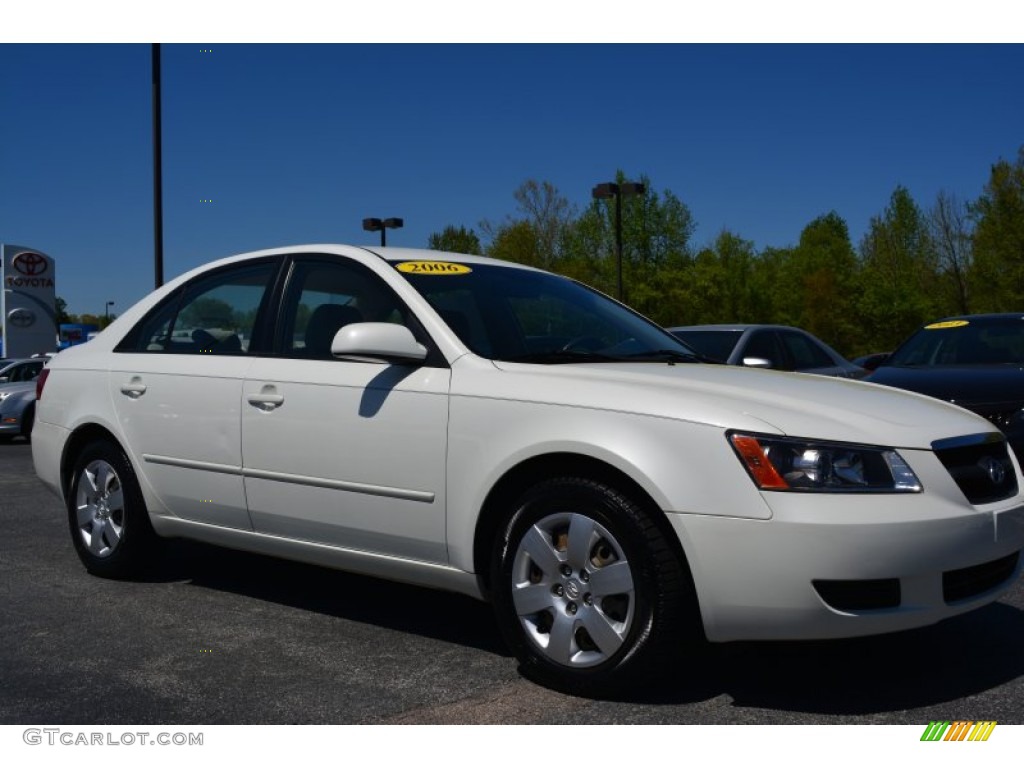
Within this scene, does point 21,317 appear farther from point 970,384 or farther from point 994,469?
point 994,469

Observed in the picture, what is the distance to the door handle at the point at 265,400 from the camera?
4.61m

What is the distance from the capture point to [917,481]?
342 cm

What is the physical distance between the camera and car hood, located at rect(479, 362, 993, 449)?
135 inches

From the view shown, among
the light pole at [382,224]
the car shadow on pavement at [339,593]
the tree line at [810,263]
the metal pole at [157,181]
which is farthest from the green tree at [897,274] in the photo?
the car shadow on pavement at [339,593]

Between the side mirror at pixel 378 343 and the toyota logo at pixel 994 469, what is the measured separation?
2023mm

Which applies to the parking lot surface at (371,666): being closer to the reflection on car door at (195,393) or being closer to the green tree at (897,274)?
the reflection on car door at (195,393)

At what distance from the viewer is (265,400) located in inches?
183

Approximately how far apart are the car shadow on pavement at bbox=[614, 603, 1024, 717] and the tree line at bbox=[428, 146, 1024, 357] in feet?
120

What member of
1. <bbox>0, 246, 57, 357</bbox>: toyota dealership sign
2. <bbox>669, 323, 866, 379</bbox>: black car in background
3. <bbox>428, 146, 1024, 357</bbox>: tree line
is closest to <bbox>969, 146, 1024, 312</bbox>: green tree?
<bbox>428, 146, 1024, 357</bbox>: tree line

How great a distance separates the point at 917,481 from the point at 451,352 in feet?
5.63

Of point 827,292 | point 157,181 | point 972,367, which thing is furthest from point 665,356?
point 827,292

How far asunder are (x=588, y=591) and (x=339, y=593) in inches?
79.7

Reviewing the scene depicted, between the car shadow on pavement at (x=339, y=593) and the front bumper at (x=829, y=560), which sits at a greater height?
the front bumper at (x=829, y=560)

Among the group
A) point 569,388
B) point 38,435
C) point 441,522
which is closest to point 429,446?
point 441,522
